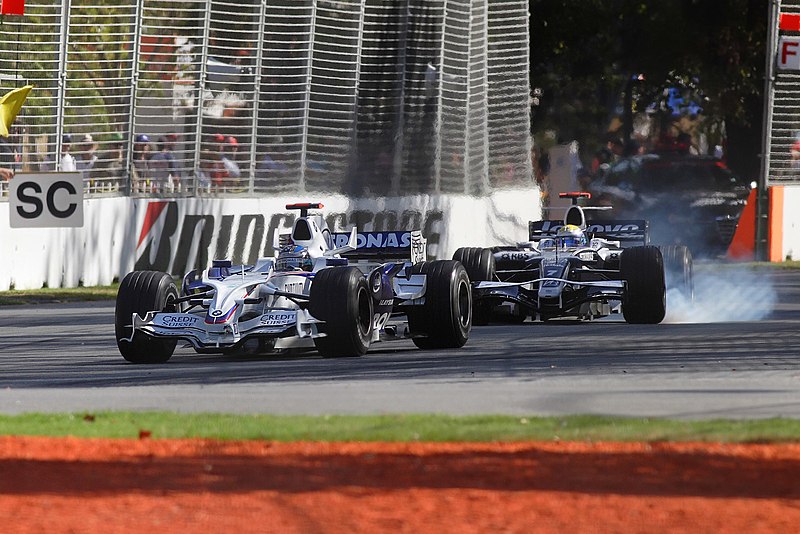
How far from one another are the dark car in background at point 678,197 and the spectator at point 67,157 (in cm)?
1187

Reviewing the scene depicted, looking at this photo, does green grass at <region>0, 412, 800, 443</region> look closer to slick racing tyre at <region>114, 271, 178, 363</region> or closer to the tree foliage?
slick racing tyre at <region>114, 271, 178, 363</region>

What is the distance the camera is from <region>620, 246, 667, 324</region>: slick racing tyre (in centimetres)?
1620

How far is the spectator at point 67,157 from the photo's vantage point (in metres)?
23.7

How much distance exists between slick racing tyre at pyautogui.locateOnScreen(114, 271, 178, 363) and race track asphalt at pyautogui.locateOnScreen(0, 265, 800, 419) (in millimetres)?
163

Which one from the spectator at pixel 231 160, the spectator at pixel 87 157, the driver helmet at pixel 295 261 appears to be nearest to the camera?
the driver helmet at pixel 295 261

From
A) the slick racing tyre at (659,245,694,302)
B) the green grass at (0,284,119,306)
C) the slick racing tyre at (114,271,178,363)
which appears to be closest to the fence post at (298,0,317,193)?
the green grass at (0,284,119,306)

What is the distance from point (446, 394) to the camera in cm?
1082

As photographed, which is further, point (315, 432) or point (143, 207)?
point (143, 207)

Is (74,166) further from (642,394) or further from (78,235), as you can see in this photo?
(642,394)

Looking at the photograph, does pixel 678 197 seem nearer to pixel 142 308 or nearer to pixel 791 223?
pixel 791 223

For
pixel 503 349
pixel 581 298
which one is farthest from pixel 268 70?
pixel 503 349

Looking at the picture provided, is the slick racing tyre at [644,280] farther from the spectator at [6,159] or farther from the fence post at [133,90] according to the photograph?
the fence post at [133,90]

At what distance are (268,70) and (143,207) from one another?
371 cm

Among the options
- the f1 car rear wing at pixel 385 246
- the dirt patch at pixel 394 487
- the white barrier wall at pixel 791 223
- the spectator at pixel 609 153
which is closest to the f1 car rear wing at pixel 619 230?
the f1 car rear wing at pixel 385 246
